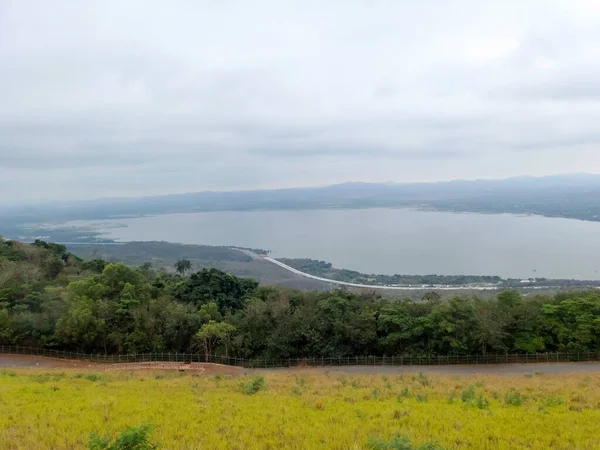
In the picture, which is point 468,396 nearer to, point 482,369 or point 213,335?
point 482,369

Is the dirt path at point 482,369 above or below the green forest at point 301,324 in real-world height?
below

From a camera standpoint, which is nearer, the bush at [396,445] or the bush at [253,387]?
the bush at [396,445]

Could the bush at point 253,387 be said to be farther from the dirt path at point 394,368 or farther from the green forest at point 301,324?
the green forest at point 301,324

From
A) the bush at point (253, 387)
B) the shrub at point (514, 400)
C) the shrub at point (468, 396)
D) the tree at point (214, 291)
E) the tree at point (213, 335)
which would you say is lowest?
the tree at point (213, 335)

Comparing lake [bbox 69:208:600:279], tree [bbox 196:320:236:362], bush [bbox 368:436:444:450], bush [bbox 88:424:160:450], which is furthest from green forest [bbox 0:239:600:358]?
lake [bbox 69:208:600:279]

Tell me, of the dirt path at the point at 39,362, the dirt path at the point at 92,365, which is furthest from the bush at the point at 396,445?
the dirt path at the point at 39,362

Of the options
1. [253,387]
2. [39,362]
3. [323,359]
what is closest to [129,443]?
[253,387]
